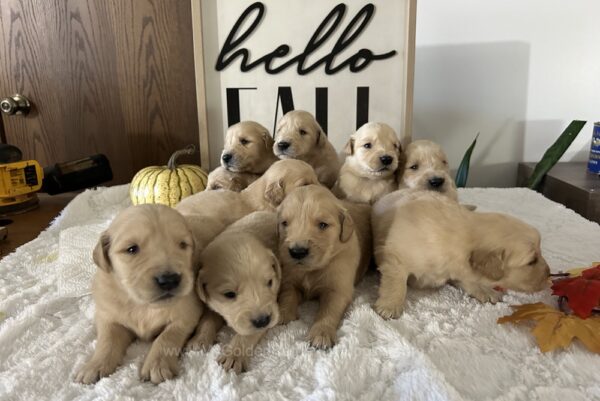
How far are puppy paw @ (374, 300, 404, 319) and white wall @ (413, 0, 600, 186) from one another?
6.42 feet

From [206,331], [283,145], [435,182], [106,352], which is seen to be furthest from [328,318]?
[283,145]

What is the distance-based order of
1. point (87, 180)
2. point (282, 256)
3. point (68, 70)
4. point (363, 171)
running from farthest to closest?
point (68, 70)
point (87, 180)
point (363, 171)
point (282, 256)

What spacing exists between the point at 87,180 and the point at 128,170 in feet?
1.42

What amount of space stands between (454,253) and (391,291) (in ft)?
0.70

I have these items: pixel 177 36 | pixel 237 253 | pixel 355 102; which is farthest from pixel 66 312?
pixel 177 36

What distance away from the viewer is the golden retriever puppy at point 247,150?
6.32ft

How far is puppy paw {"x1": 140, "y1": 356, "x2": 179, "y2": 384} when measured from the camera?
38.0 inches

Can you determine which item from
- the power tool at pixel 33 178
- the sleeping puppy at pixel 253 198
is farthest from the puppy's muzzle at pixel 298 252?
the power tool at pixel 33 178

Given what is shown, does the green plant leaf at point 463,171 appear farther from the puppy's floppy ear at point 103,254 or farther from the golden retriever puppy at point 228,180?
the puppy's floppy ear at point 103,254

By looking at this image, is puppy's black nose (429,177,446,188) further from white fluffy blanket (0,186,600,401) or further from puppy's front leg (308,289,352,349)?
puppy's front leg (308,289,352,349)

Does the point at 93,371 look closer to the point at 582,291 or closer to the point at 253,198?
the point at 253,198

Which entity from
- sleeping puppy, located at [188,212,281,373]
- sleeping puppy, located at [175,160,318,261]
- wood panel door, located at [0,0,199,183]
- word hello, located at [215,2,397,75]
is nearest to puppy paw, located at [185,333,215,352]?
sleeping puppy, located at [188,212,281,373]

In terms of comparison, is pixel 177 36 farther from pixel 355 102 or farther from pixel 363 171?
pixel 363 171

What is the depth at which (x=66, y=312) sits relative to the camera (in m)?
1.28
